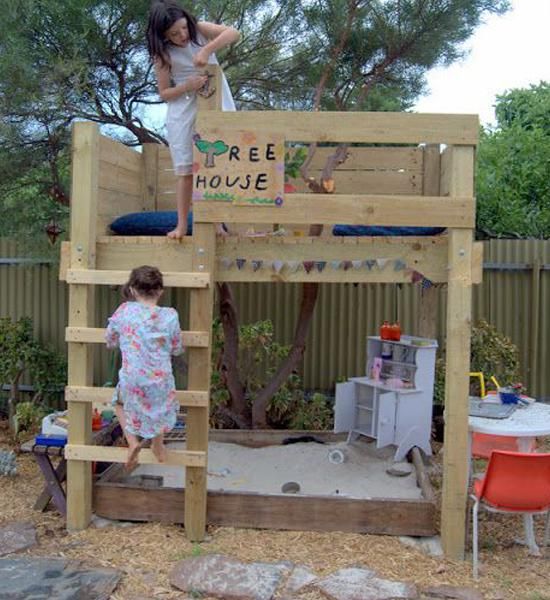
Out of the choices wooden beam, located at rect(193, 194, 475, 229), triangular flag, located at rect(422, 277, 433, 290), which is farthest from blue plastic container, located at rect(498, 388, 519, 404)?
wooden beam, located at rect(193, 194, 475, 229)

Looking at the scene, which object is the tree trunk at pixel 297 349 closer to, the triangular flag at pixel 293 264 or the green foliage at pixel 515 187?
the triangular flag at pixel 293 264

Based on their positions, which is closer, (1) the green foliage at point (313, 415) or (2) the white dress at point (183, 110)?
(2) the white dress at point (183, 110)

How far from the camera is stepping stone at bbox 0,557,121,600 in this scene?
3879 mm

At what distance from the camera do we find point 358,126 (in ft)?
14.8

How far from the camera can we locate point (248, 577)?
162 inches

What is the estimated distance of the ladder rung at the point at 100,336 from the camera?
4562 millimetres

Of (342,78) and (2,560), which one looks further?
(342,78)

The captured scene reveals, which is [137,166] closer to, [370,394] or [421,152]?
[421,152]

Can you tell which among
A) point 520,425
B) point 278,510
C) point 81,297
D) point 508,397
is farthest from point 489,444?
point 81,297

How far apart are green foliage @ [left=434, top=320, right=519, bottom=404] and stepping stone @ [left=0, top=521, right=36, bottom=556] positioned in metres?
4.17

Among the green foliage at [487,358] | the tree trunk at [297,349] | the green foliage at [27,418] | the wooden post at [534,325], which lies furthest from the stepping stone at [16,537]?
the wooden post at [534,325]

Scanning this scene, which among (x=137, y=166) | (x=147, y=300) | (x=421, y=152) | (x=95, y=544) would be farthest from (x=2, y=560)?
(x=421, y=152)

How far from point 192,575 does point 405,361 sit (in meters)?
2.83

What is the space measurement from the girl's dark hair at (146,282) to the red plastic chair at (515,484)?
217 cm
